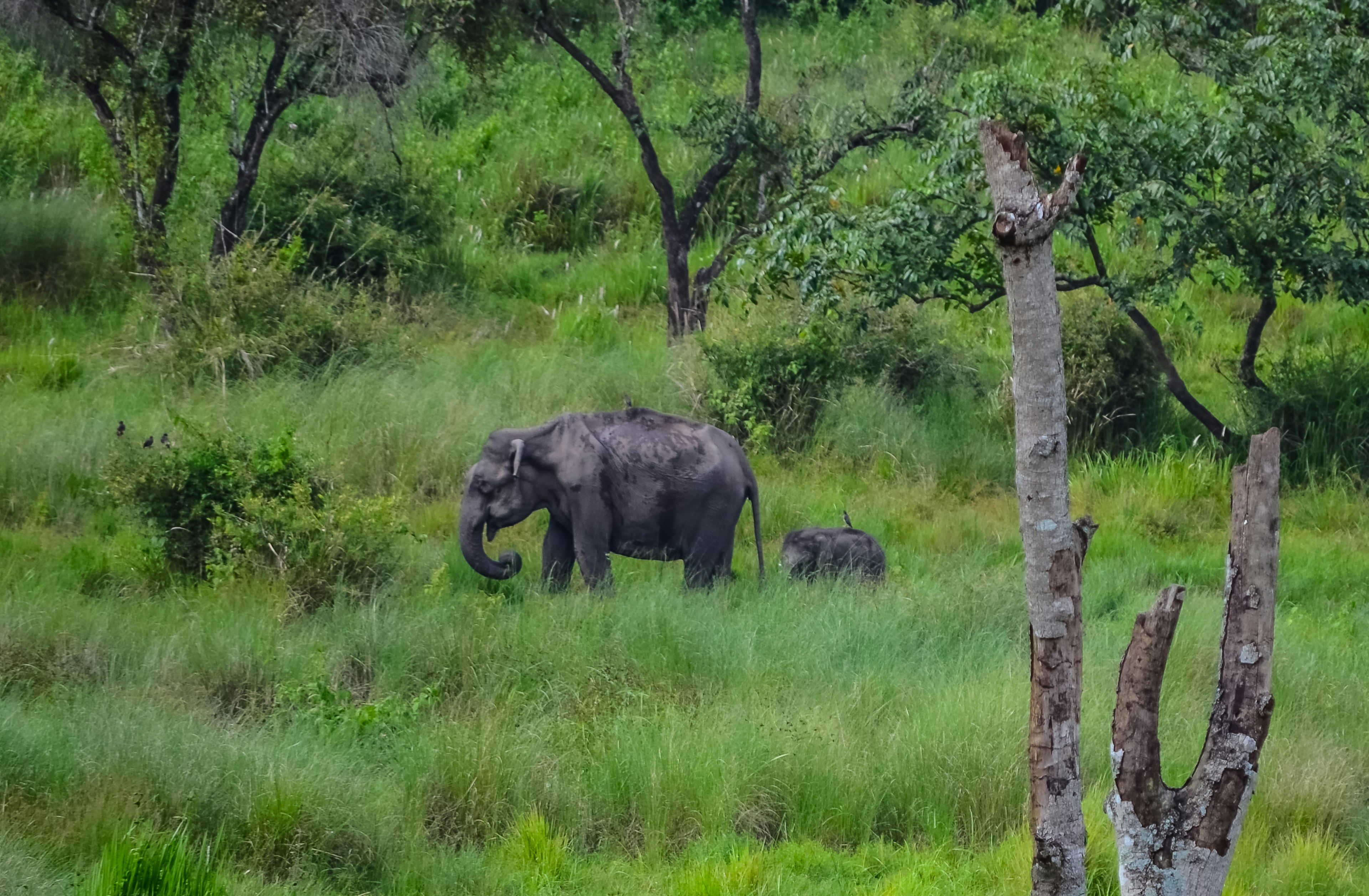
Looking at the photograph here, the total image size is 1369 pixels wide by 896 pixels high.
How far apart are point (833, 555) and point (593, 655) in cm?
223

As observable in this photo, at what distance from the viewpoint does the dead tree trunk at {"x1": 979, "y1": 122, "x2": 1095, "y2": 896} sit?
419cm

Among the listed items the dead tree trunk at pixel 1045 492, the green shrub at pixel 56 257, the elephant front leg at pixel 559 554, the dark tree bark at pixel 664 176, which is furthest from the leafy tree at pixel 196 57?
the dead tree trunk at pixel 1045 492

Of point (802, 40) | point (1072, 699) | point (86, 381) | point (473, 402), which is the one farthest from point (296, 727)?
point (802, 40)

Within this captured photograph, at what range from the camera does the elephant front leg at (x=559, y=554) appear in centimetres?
976

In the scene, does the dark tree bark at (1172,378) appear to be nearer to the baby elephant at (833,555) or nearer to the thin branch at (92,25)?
the baby elephant at (833,555)

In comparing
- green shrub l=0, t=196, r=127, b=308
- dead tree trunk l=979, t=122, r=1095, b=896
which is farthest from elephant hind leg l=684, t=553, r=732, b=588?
green shrub l=0, t=196, r=127, b=308

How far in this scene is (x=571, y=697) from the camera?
7.71m

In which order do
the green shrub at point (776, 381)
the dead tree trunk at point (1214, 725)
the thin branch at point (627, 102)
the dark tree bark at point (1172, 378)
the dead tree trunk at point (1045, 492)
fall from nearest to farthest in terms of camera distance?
the dead tree trunk at point (1045, 492) → the dead tree trunk at point (1214, 725) → the dark tree bark at point (1172, 378) → the green shrub at point (776, 381) → the thin branch at point (627, 102)

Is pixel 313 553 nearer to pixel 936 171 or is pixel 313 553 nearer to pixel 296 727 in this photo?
pixel 296 727

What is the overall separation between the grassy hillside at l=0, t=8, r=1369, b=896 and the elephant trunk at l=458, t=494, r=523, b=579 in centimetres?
17

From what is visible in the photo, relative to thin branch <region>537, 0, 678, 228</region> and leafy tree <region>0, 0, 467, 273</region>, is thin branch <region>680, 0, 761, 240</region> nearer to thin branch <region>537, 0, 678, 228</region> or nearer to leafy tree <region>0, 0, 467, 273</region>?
thin branch <region>537, 0, 678, 228</region>

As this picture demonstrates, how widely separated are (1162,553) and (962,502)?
6.03ft

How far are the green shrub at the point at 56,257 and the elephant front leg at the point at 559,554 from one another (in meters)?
9.17

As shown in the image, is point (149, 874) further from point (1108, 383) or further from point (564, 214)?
point (564, 214)
